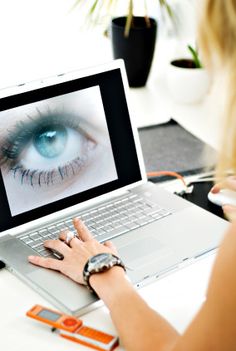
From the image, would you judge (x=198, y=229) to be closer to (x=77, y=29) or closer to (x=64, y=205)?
(x=64, y=205)

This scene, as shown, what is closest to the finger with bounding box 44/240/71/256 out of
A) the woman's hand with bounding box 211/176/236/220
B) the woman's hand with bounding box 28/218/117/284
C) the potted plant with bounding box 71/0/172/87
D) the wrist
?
the woman's hand with bounding box 28/218/117/284

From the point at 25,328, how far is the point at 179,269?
30cm

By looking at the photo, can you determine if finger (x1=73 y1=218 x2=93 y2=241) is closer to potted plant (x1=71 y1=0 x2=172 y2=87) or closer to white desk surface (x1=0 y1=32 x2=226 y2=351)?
white desk surface (x1=0 y1=32 x2=226 y2=351)

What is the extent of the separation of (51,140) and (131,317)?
42cm

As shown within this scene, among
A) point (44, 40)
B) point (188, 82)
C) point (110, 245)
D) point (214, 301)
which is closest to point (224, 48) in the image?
point (214, 301)

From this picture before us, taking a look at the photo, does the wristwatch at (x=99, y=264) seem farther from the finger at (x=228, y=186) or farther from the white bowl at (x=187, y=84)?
the white bowl at (x=187, y=84)

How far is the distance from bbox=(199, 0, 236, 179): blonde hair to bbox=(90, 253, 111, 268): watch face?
0.96 ft

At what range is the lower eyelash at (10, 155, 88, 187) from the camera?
51.0 inches

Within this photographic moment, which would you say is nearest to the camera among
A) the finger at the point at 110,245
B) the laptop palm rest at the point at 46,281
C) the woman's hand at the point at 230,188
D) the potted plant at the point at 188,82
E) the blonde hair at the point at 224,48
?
the blonde hair at the point at 224,48

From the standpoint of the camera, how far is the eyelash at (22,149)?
128 centimetres

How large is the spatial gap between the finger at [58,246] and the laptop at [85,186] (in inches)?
0.5

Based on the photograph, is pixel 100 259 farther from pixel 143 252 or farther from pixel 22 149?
pixel 22 149

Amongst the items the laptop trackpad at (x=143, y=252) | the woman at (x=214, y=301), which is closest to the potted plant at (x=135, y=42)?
the laptop trackpad at (x=143, y=252)

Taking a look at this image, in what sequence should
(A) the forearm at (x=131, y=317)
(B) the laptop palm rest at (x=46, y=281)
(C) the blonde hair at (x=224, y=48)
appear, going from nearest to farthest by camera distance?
(C) the blonde hair at (x=224, y=48)
(A) the forearm at (x=131, y=317)
(B) the laptop palm rest at (x=46, y=281)
